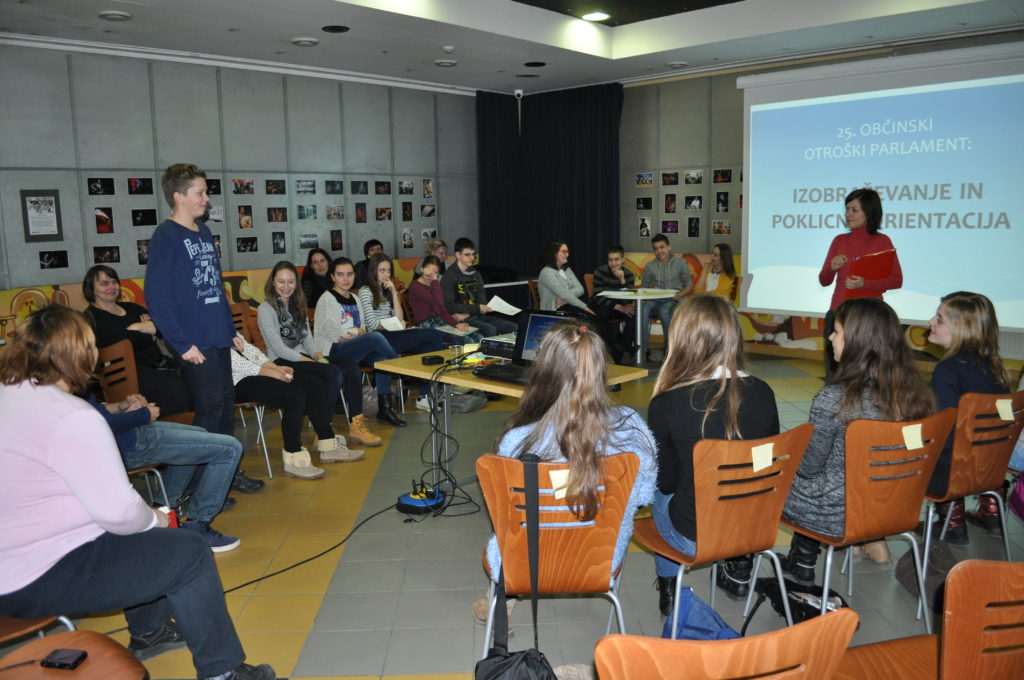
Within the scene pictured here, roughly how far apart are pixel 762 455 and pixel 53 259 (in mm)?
6523

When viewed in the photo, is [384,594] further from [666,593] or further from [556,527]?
[556,527]

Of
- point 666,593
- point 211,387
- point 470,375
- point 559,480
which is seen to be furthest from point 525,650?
point 211,387

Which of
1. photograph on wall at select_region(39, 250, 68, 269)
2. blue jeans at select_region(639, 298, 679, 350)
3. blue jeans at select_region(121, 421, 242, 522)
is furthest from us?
blue jeans at select_region(639, 298, 679, 350)

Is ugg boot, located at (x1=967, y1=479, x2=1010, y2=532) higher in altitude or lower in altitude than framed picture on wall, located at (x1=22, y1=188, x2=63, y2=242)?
lower

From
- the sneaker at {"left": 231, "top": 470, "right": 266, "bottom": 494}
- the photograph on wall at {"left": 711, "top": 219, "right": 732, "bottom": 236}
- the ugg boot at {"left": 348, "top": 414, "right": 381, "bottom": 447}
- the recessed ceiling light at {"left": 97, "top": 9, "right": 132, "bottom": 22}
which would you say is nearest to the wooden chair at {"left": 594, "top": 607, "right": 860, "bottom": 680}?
the sneaker at {"left": 231, "top": 470, "right": 266, "bottom": 494}

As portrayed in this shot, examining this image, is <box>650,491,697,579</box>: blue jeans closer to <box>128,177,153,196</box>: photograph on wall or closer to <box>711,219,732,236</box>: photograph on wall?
<box>128,177,153,196</box>: photograph on wall

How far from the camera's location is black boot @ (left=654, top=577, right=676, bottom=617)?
9.16 feet

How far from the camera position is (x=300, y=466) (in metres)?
4.57

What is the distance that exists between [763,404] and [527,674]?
118cm

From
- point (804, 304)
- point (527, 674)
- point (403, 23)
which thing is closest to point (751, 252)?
point (804, 304)

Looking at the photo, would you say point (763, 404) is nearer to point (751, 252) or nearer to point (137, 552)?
point (137, 552)

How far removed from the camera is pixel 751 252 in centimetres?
706

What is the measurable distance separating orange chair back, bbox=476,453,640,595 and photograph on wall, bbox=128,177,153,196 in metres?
6.27

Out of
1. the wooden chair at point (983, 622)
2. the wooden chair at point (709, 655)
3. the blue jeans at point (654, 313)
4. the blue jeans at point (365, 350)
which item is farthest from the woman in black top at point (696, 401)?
the blue jeans at point (654, 313)
